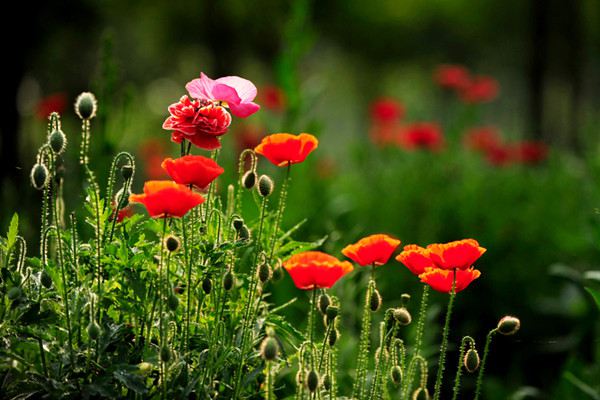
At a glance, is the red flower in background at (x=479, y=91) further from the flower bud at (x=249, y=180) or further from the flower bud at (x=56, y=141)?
the flower bud at (x=56, y=141)

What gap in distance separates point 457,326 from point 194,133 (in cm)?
354

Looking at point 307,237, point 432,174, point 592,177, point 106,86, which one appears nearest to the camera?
point 106,86

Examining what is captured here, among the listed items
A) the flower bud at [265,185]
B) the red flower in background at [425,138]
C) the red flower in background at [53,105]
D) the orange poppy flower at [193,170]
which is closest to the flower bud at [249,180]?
the flower bud at [265,185]

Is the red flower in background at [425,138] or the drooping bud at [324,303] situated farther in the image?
the red flower in background at [425,138]

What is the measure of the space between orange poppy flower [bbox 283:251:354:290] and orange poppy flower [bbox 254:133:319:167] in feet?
0.72

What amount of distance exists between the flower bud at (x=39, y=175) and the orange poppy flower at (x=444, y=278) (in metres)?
0.72

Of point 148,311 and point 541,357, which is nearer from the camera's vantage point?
point 148,311

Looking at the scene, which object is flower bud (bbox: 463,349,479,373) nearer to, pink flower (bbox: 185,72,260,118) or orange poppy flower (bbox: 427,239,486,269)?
orange poppy flower (bbox: 427,239,486,269)

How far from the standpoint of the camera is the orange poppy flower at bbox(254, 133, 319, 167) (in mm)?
1661

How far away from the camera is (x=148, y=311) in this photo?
1603mm

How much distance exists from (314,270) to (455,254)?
0.26 meters

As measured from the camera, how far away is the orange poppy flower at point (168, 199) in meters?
1.41

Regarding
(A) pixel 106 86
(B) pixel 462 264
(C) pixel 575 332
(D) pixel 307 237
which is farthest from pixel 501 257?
(B) pixel 462 264

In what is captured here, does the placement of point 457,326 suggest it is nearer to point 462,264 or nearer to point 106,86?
point 106,86
